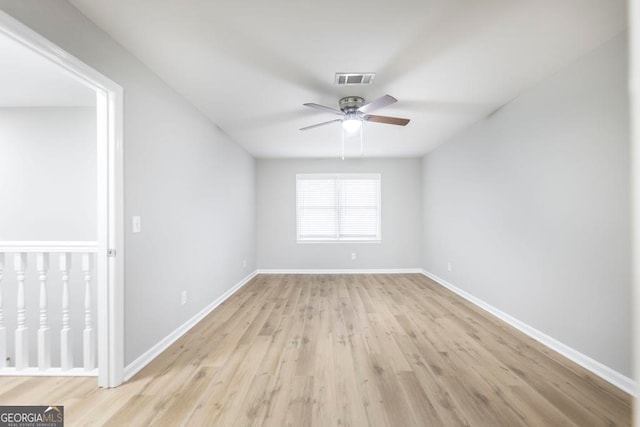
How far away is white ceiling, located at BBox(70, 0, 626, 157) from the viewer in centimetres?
172

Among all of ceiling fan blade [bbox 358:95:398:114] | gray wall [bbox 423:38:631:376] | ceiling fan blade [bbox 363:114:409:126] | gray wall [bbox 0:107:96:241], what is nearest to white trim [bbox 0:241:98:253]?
gray wall [bbox 0:107:96:241]

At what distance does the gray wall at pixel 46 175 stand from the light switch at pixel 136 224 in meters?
1.24

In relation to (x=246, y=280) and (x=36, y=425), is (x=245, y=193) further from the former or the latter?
(x=36, y=425)

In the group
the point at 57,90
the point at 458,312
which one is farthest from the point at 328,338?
the point at 57,90

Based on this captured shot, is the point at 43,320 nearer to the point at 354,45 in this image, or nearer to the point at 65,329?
the point at 65,329

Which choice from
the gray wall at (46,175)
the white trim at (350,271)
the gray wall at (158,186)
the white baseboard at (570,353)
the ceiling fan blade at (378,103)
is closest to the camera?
the gray wall at (158,186)

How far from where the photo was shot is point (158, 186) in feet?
8.01

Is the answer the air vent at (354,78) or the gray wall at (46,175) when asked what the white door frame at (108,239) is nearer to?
the gray wall at (46,175)

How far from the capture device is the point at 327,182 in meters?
5.70

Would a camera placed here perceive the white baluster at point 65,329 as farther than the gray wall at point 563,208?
Yes

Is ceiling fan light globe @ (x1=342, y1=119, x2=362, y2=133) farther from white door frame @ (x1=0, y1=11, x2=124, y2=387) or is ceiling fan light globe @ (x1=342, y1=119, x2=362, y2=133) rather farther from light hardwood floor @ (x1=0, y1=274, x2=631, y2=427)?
light hardwood floor @ (x1=0, y1=274, x2=631, y2=427)

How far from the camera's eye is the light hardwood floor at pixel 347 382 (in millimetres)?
1679

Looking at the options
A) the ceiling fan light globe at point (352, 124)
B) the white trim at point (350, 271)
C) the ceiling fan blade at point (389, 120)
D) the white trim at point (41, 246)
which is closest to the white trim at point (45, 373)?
the white trim at point (41, 246)

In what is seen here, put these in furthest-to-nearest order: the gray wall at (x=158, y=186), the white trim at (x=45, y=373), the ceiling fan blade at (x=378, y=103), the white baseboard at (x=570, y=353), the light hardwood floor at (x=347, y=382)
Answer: the ceiling fan blade at (x=378, y=103) < the white trim at (x=45, y=373) < the white baseboard at (x=570, y=353) < the gray wall at (x=158, y=186) < the light hardwood floor at (x=347, y=382)
